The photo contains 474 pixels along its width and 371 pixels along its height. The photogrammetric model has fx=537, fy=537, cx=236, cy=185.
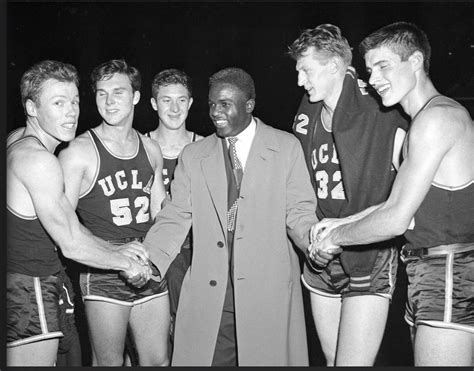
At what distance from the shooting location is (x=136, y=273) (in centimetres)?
312

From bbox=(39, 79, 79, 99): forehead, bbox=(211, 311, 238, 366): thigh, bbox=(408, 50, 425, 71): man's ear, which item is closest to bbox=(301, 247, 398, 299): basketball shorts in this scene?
bbox=(211, 311, 238, 366): thigh

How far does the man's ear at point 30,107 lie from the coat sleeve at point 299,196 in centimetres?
142

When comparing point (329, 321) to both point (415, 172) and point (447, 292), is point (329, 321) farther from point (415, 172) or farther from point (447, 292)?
point (415, 172)

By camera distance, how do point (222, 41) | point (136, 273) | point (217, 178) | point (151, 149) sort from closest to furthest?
1. point (217, 178)
2. point (136, 273)
3. point (151, 149)
4. point (222, 41)

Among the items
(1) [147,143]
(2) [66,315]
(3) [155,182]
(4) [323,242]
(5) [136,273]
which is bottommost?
(2) [66,315]

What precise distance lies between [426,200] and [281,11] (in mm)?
2996

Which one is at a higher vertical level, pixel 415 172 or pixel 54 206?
pixel 415 172

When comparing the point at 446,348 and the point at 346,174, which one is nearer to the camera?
the point at 446,348

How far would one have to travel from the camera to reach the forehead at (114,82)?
3.47m

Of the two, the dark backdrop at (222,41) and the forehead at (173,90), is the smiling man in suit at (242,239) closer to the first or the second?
the forehead at (173,90)

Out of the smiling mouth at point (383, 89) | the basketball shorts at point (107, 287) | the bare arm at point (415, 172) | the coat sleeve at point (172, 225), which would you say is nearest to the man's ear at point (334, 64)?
the smiling mouth at point (383, 89)

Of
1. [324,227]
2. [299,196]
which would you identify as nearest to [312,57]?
[299,196]

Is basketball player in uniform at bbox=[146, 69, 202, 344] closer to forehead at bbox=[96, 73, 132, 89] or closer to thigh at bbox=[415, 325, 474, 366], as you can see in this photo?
forehead at bbox=[96, 73, 132, 89]

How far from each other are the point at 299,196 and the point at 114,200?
1120 mm
